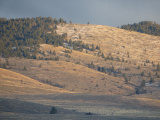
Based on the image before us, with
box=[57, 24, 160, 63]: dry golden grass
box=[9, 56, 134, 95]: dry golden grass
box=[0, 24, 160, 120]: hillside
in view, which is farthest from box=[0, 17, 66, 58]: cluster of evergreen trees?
box=[57, 24, 160, 63]: dry golden grass

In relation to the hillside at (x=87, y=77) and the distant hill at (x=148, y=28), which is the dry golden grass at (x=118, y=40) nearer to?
the hillside at (x=87, y=77)

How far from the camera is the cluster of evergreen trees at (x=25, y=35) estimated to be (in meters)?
66.7

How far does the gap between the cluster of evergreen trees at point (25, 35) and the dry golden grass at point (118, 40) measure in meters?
9.09

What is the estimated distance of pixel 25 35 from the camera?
82.7m

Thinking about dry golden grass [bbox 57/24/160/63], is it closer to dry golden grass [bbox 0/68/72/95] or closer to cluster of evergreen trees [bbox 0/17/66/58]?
cluster of evergreen trees [bbox 0/17/66/58]

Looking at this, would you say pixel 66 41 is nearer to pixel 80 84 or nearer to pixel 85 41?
pixel 85 41

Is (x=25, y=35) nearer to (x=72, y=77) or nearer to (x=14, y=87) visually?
(x=72, y=77)

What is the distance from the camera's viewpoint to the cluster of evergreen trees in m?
66.7

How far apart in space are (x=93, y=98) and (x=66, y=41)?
59.8 metres

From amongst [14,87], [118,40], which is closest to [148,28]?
[118,40]

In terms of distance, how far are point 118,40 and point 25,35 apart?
44.5 meters

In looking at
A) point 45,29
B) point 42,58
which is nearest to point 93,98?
point 42,58

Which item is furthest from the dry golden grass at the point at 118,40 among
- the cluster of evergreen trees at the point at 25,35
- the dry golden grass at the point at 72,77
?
the dry golden grass at the point at 72,77

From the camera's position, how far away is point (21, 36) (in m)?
80.2
